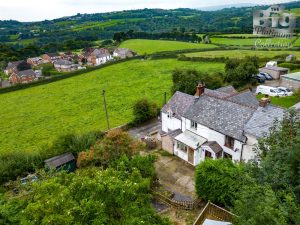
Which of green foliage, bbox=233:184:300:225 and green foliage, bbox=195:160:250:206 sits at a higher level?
green foliage, bbox=233:184:300:225

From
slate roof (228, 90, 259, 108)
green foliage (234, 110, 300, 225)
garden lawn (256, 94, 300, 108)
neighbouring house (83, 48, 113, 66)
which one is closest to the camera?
green foliage (234, 110, 300, 225)

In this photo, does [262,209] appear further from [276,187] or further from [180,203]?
[180,203]

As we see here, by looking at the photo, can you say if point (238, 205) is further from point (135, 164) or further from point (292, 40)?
point (292, 40)

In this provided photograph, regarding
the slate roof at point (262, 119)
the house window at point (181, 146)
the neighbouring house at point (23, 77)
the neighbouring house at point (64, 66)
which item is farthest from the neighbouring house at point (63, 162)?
the neighbouring house at point (64, 66)

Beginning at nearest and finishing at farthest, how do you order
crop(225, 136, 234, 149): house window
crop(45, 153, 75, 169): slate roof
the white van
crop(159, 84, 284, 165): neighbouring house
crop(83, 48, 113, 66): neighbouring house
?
crop(159, 84, 284, 165): neighbouring house, crop(225, 136, 234, 149): house window, crop(45, 153, 75, 169): slate roof, the white van, crop(83, 48, 113, 66): neighbouring house

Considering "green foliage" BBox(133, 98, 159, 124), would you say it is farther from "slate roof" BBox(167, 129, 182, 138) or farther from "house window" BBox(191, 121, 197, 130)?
"house window" BBox(191, 121, 197, 130)

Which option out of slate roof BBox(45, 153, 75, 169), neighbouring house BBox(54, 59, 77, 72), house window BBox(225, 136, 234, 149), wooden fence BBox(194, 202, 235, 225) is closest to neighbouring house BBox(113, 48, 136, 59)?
neighbouring house BBox(54, 59, 77, 72)
